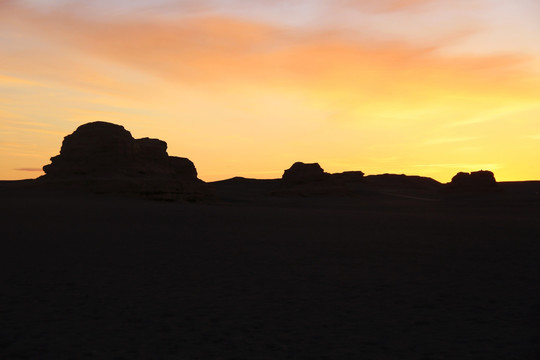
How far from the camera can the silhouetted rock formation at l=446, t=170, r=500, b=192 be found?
80188 mm

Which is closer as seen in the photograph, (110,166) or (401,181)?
(110,166)

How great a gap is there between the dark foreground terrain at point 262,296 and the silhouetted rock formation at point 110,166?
2078 cm

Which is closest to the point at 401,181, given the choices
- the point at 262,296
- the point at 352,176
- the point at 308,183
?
the point at 352,176

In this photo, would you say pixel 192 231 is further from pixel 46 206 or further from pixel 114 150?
pixel 114 150

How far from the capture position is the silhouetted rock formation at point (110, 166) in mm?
39562

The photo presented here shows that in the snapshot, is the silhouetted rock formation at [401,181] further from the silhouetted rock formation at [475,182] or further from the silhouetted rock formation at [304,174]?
the silhouetted rock formation at [304,174]

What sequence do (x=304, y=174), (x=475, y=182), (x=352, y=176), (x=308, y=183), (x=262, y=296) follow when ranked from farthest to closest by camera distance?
(x=352, y=176), (x=475, y=182), (x=304, y=174), (x=308, y=183), (x=262, y=296)

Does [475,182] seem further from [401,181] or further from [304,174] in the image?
[401,181]

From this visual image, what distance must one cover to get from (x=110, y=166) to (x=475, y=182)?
6035cm

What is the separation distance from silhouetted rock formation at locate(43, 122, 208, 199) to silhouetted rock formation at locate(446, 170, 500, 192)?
172 ft

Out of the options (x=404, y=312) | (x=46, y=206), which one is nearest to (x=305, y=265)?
(x=404, y=312)

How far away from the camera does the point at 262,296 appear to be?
967 centimetres

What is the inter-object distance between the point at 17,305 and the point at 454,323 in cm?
698

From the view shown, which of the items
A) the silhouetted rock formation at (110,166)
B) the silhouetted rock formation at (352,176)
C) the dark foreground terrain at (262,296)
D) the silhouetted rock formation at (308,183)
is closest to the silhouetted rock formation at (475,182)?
the silhouetted rock formation at (308,183)
